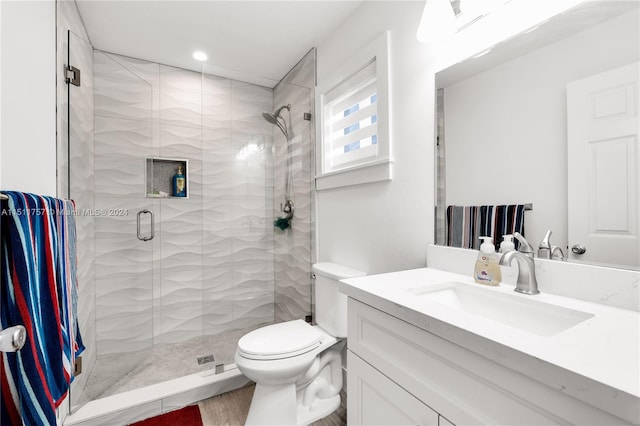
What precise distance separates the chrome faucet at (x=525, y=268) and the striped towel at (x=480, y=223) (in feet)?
0.30

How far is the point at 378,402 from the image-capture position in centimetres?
90

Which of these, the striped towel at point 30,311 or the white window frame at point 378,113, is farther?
the white window frame at point 378,113

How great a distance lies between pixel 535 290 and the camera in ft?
2.93

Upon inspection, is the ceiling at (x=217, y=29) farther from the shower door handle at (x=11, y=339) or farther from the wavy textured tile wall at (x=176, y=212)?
the shower door handle at (x=11, y=339)

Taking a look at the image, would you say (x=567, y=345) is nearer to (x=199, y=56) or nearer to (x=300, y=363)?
(x=300, y=363)

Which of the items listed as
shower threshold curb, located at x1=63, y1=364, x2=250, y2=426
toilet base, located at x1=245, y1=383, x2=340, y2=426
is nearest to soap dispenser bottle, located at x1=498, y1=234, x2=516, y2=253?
toilet base, located at x1=245, y1=383, x2=340, y2=426

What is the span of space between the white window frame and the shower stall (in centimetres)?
22

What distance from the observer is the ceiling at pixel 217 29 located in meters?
1.73

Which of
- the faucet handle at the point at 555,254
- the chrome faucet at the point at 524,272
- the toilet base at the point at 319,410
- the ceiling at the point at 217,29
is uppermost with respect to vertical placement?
the ceiling at the point at 217,29

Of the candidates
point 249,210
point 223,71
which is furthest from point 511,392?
point 223,71

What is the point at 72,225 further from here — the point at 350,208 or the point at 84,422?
the point at 350,208

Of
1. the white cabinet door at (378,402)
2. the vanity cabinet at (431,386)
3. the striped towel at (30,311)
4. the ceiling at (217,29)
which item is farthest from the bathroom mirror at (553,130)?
the striped towel at (30,311)

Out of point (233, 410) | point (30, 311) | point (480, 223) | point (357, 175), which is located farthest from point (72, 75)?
point (480, 223)

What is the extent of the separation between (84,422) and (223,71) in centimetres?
219
